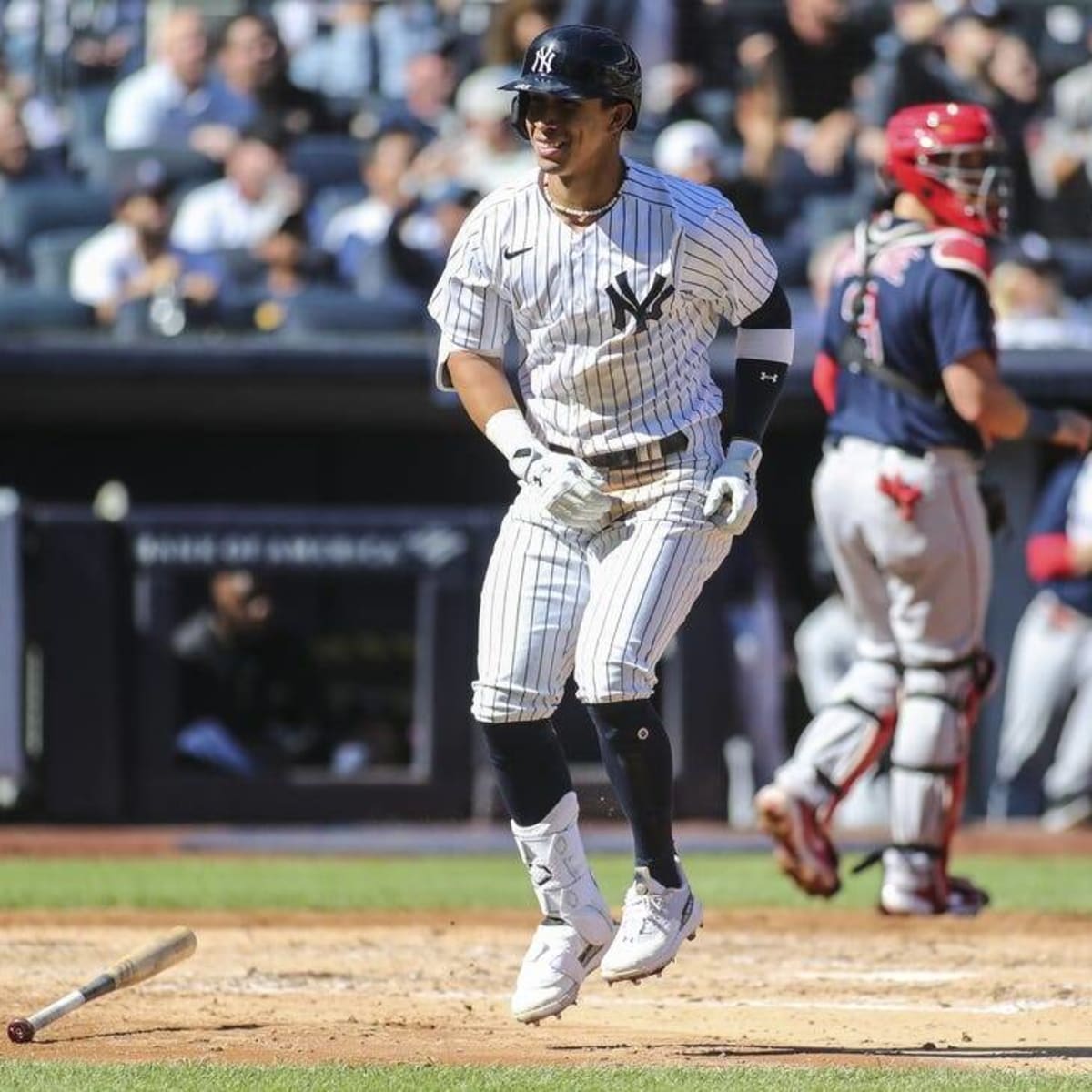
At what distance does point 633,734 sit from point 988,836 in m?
5.83

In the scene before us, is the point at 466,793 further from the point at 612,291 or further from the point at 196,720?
the point at 612,291

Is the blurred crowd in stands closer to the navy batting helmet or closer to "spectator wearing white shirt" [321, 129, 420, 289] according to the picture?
"spectator wearing white shirt" [321, 129, 420, 289]

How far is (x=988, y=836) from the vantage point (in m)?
9.97

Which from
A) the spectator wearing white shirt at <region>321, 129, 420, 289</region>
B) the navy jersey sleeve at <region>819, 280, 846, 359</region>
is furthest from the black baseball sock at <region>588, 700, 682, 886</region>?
the spectator wearing white shirt at <region>321, 129, 420, 289</region>

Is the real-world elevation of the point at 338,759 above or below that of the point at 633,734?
below

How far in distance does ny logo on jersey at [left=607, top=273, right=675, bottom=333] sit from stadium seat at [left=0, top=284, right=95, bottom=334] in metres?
6.61

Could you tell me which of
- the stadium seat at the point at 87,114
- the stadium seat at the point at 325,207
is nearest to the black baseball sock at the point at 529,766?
the stadium seat at the point at 325,207

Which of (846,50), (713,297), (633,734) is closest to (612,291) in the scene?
(713,297)

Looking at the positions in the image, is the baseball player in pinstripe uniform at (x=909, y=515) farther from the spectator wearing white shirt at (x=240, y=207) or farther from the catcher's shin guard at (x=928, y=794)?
the spectator wearing white shirt at (x=240, y=207)

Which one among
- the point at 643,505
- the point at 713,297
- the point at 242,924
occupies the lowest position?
the point at 242,924

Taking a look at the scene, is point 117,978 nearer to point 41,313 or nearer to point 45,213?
point 41,313

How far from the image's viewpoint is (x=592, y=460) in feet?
14.9

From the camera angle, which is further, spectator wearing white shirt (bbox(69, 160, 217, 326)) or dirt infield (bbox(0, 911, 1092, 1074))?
spectator wearing white shirt (bbox(69, 160, 217, 326))

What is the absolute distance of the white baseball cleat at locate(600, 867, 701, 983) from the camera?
4398 mm
